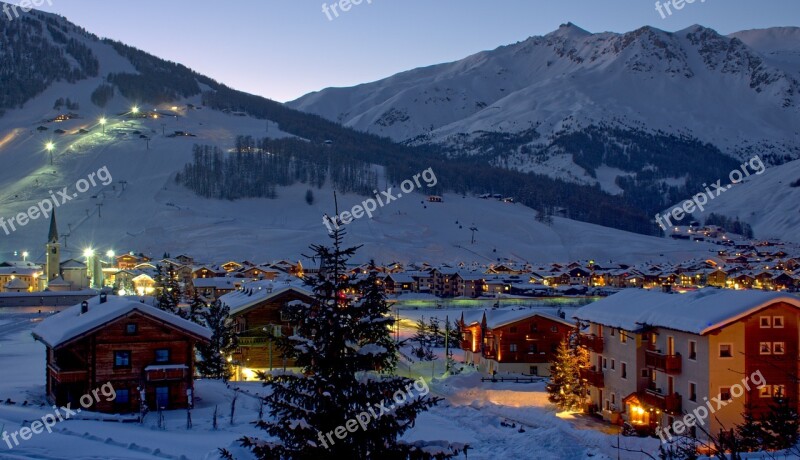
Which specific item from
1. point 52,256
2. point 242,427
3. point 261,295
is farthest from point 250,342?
point 52,256

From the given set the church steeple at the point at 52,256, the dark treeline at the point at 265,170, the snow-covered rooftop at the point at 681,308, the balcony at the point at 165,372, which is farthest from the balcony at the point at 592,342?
the dark treeline at the point at 265,170

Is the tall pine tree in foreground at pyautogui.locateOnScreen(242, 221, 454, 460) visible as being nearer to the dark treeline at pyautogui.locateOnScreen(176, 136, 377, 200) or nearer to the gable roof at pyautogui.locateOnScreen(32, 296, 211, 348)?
the gable roof at pyautogui.locateOnScreen(32, 296, 211, 348)

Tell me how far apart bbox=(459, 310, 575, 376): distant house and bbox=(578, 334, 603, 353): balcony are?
9.52 metres

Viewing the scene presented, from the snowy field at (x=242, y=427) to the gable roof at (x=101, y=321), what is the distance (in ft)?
6.39

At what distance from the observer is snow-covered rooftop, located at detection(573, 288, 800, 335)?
24.7 meters

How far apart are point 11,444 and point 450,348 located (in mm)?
37848

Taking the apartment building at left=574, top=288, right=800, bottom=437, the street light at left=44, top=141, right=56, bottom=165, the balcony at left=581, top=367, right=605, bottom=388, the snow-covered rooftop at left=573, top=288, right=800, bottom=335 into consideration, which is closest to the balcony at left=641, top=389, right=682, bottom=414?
the apartment building at left=574, top=288, right=800, bottom=437

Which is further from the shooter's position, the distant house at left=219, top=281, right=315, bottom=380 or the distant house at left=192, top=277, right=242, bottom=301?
the distant house at left=192, top=277, right=242, bottom=301

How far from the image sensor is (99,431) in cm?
1888

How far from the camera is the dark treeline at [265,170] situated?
150562 millimetres

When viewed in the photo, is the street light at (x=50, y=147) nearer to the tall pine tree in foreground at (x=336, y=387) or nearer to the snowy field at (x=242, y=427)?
the snowy field at (x=242, y=427)

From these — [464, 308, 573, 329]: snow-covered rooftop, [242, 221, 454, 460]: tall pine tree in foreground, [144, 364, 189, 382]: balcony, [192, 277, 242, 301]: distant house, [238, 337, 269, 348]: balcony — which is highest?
[242, 221, 454, 460]: tall pine tree in foreground

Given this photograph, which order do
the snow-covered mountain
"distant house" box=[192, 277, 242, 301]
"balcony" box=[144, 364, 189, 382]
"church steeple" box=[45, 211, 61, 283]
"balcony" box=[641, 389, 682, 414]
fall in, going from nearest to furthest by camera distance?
"balcony" box=[144, 364, 189, 382] → "balcony" box=[641, 389, 682, 414] → "distant house" box=[192, 277, 242, 301] → "church steeple" box=[45, 211, 61, 283] → the snow-covered mountain

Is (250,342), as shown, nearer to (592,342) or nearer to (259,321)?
(259,321)
